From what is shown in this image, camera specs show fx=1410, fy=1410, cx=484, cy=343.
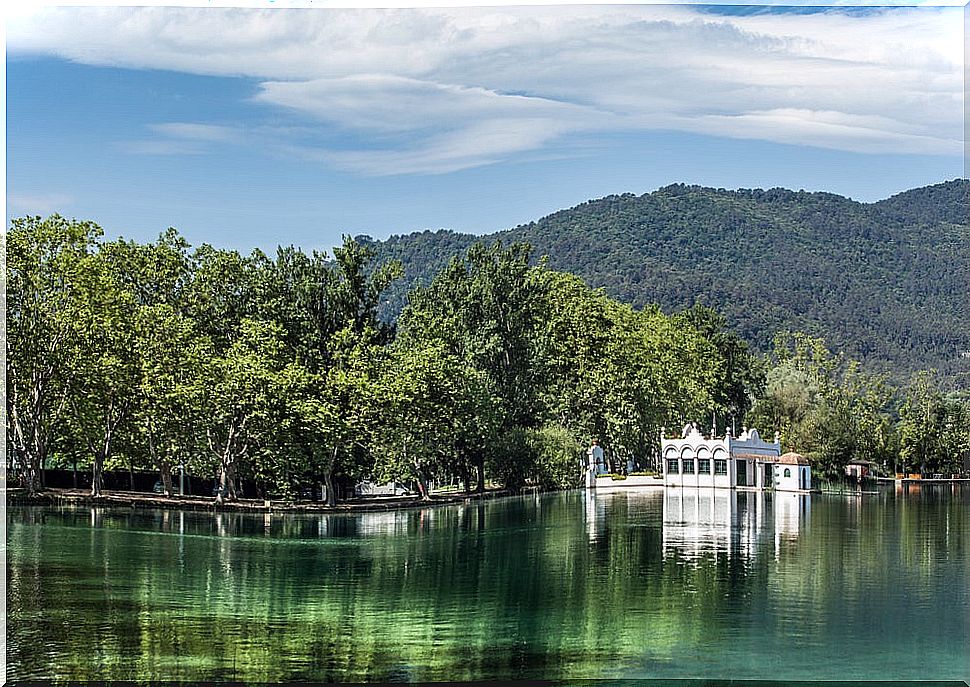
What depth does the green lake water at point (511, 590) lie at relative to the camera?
325 inches

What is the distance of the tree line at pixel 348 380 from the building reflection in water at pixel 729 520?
0.37 meters

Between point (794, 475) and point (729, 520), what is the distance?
538 millimetres

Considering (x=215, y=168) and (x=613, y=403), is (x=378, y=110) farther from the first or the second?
(x=613, y=403)

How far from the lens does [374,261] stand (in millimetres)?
9539

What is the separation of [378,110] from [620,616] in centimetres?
361

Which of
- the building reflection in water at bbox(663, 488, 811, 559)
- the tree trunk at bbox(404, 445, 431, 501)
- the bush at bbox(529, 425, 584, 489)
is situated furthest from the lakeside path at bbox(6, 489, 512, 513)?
the building reflection in water at bbox(663, 488, 811, 559)

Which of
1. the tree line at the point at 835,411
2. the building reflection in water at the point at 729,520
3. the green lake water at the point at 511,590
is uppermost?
the tree line at the point at 835,411

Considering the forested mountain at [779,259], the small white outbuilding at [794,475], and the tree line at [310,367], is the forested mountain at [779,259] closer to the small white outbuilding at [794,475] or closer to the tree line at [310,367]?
the tree line at [310,367]

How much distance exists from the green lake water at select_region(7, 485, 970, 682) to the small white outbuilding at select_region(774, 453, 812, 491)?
0.39 feet

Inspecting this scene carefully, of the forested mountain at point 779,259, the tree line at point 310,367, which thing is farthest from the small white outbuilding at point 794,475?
the forested mountain at point 779,259

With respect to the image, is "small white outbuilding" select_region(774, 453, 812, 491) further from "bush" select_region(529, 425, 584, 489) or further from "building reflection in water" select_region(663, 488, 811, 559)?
"bush" select_region(529, 425, 584, 489)

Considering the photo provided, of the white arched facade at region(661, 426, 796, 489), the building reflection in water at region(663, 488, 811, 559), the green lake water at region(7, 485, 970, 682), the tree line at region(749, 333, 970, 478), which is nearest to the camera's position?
the green lake water at region(7, 485, 970, 682)

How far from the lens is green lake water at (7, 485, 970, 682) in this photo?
8266 mm

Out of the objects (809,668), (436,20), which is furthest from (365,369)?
(809,668)
